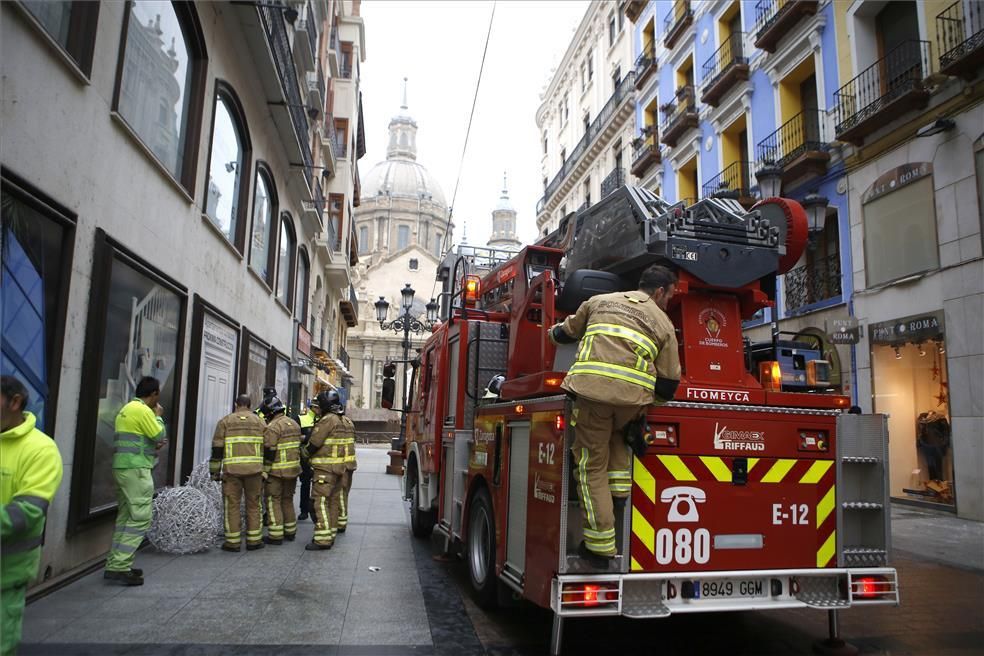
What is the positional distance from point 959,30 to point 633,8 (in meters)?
16.3

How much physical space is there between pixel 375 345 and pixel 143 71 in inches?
2403

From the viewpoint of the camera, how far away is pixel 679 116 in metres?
20.8

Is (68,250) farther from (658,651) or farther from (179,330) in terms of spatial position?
(658,651)

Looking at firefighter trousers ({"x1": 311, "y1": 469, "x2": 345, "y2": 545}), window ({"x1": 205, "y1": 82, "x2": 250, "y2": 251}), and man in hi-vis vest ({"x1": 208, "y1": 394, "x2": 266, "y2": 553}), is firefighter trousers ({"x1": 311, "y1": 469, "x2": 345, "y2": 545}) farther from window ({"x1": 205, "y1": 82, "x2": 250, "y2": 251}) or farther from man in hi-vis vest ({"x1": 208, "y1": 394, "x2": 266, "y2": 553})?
window ({"x1": 205, "y1": 82, "x2": 250, "y2": 251})

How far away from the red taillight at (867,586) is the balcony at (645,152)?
20.1 meters

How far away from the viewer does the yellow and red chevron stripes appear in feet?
13.5

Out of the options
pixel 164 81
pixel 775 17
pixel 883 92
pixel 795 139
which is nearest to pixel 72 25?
pixel 164 81

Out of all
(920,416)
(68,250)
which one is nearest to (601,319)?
(68,250)

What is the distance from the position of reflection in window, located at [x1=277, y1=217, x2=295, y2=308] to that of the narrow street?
10.7 metres

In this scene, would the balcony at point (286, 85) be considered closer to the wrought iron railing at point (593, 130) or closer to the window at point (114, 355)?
the window at point (114, 355)

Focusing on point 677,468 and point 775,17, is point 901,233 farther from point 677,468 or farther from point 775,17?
point 677,468

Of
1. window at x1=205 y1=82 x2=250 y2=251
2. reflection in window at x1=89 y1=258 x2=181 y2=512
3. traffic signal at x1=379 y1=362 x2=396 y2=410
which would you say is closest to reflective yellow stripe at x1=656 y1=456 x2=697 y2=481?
reflection in window at x1=89 y1=258 x2=181 y2=512

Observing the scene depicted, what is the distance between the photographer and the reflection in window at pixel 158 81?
297 inches

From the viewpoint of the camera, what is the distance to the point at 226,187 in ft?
38.4
